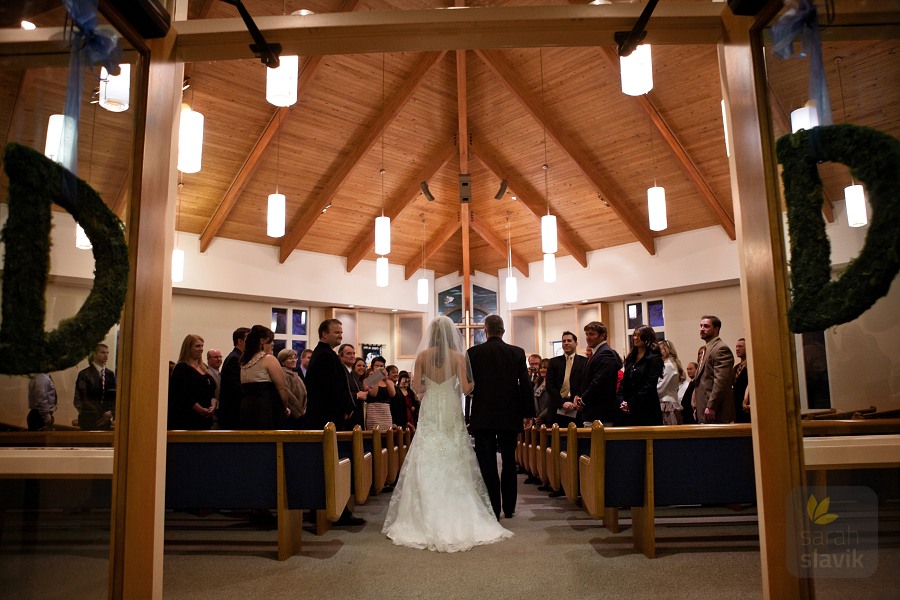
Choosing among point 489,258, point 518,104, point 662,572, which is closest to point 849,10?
point 662,572

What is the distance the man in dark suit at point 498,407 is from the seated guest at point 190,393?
1956mm

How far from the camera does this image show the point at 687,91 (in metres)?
7.92

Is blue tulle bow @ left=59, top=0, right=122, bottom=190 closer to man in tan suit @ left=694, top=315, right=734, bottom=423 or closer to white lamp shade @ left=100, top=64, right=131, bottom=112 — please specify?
white lamp shade @ left=100, top=64, right=131, bottom=112

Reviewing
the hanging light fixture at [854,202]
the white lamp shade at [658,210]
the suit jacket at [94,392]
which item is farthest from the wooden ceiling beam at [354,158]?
the hanging light fixture at [854,202]

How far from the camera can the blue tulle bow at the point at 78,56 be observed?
158 cm

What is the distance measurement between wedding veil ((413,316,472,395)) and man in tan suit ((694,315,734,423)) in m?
1.77

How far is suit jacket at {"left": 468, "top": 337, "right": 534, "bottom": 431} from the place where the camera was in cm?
451

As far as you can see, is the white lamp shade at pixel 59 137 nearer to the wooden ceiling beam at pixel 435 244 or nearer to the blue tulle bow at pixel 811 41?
the blue tulle bow at pixel 811 41

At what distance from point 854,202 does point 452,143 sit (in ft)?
31.1

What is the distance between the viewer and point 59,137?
5.25 feet

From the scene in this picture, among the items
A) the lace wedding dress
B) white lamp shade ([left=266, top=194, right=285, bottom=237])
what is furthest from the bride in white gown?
white lamp shade ([left=266, top=194, right=285, bottom=237])

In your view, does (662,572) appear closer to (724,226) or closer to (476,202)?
(724,226)

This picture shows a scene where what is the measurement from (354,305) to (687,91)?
24.3ft
